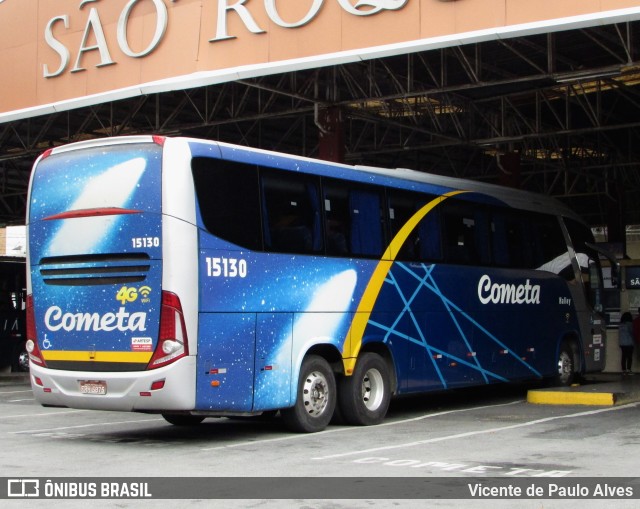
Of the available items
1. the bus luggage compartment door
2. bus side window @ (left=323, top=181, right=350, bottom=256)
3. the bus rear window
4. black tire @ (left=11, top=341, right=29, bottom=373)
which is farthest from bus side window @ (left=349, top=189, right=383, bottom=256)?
black tire @ (left=11, top=341, right=29, bottom=373)

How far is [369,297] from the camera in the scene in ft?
45.8

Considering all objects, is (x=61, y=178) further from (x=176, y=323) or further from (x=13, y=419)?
(x=13, y=419)

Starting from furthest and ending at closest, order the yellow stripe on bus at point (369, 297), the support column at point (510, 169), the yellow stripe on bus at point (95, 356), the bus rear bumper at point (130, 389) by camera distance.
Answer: the support column at point (510, 169) → the yellow stripe on bus at point (369, 297) → the yellow stripe on bus at point (95, 356) → the bus rear bumper at point (130, 389)

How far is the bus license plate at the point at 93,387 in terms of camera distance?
1150 cm

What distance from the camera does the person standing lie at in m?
26.3

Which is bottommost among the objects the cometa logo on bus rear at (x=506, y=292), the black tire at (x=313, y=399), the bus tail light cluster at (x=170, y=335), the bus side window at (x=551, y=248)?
the black tire at (x=313, y=399)

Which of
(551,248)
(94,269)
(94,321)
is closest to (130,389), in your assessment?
(94,321)

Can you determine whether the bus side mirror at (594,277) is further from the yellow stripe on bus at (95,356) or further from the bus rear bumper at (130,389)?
the yellow stripe on bus at (95,356)

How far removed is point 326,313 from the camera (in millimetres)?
13227

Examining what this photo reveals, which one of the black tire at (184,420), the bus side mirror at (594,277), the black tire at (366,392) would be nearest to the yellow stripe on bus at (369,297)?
the black tire at (366,392)

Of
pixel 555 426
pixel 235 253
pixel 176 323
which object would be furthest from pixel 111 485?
pixel 555 426

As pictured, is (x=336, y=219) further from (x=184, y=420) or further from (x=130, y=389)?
(x=130, y=389)

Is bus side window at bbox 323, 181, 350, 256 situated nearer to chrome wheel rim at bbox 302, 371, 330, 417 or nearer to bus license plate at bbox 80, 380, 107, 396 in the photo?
chrome wheel rim at bbox 302, 371, 330, 417
